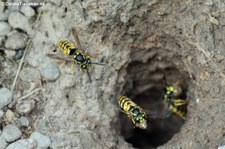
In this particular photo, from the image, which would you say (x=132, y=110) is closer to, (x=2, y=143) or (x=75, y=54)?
(x=75, y=54)

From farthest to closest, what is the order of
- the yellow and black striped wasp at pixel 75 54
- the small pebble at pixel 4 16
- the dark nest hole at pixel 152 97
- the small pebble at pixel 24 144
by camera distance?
the dark nest hole at pixel 152 97
the small pebble at pixel 4 16
the yellow and black striped wasp at pixel 75 54
the small pebble at pixel 24 144

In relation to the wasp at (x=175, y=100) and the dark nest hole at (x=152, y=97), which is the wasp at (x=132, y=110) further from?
the wasp at (x=175, y=100)

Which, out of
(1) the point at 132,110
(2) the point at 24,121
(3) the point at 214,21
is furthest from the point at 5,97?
(3) the point at 214,21

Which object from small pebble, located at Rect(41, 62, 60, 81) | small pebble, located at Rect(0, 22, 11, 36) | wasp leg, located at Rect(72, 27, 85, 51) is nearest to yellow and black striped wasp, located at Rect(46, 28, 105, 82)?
wasp leg, located at Rect(72, 27, 85, 51)

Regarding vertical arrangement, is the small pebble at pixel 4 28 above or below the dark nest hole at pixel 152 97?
above

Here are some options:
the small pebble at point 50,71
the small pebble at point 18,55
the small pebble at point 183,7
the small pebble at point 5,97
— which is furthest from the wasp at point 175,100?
the small pebble at point 5,97

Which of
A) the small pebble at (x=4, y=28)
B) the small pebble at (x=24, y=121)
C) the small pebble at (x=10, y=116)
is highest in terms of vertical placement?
the small pebble at (x=4, y=28)

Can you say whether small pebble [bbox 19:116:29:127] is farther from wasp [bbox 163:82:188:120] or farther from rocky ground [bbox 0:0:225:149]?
wasp [bbox 163:82:188:120]
